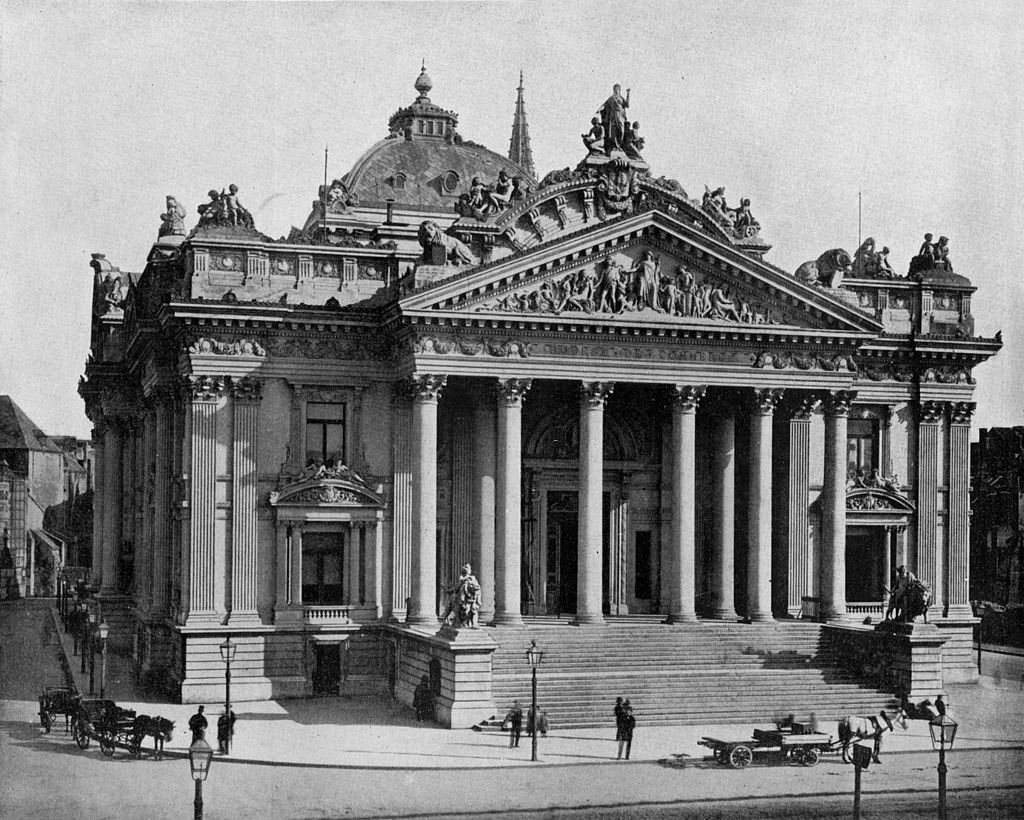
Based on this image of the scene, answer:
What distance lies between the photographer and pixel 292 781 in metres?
30.3

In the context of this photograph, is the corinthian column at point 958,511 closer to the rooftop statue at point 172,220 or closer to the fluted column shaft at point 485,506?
the fluted column shaft at point 485,506

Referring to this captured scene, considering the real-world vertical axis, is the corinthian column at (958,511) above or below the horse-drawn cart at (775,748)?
above

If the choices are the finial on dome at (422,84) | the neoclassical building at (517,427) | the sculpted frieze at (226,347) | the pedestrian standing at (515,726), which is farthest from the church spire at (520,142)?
the pedestrian standing at (515,726)

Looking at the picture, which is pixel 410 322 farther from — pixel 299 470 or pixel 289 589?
pixel 289 589

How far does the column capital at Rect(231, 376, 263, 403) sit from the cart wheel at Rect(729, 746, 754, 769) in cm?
1937

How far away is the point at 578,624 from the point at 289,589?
9.34 m

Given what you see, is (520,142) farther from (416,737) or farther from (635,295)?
(416,737)

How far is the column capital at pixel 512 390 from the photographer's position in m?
42.6

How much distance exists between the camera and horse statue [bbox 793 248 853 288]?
47188 millimetres

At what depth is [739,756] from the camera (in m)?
32.2

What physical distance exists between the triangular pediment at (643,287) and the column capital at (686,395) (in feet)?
6.73

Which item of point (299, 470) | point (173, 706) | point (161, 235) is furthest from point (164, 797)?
point (161, 235)

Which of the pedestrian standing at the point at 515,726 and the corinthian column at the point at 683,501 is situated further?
the corinthian column at the point at 683,501

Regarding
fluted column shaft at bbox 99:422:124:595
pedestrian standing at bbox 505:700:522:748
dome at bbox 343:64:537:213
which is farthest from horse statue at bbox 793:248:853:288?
fluted column shaft at bbox 99:422:124:595
